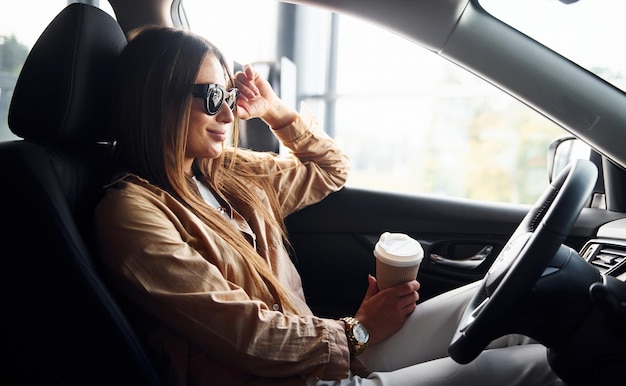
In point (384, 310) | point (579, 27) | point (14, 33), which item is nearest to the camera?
point (384, 310)

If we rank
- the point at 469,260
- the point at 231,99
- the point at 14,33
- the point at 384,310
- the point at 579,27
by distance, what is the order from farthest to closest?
the point at 579,27 < the point at 14,33 < the point at 469,260 < the point at 231,99 < the point at 384,310

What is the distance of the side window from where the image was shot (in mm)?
1654

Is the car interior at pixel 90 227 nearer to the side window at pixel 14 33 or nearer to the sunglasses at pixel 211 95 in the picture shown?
the sunglasses at pixel 211 95

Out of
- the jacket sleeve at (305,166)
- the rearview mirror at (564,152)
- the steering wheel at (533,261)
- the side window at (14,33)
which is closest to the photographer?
the steering wheel at (533,261)

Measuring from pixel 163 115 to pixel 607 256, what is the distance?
1.03 meters

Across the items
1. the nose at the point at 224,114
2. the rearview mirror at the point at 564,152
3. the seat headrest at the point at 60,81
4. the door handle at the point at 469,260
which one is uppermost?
the seat headrest at the point at 60,81

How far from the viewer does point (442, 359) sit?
1.03m

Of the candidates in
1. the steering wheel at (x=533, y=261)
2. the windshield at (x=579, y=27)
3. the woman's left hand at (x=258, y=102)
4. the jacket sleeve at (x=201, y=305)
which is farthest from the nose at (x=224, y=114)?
the steering wheel at (x=533, y=261)

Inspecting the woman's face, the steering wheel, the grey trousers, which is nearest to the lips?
the woman's face

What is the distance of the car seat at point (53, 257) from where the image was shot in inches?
34.0

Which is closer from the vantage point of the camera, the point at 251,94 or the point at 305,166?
the point at 251,94

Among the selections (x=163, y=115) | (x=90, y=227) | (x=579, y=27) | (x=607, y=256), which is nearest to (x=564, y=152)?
(x=607, y=256)

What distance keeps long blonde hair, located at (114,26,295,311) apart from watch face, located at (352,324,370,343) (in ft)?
0.57

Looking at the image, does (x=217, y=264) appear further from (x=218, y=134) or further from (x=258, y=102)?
(x=258, y=102)
